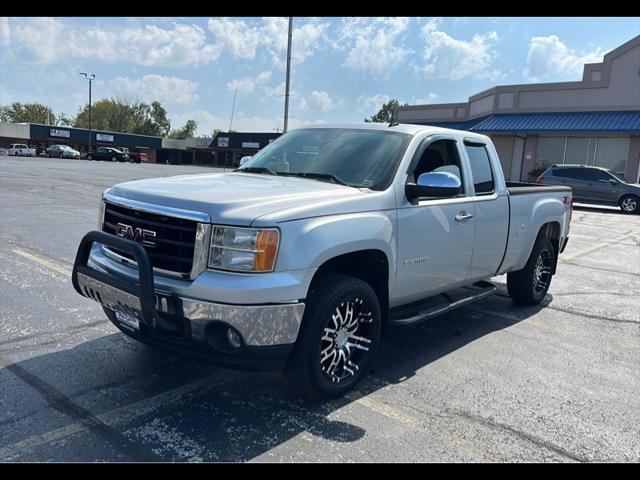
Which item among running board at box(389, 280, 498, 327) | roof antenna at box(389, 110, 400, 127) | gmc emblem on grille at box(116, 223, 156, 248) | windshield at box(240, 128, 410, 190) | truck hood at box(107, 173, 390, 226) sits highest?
roof antenna at box(389, 110, 400, 127)

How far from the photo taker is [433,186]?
4113 mm

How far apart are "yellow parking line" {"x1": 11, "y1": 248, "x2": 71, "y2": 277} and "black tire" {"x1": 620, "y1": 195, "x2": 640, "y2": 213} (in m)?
20.8

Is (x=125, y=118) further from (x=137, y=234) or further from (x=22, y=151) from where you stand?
(x=137, y=234)

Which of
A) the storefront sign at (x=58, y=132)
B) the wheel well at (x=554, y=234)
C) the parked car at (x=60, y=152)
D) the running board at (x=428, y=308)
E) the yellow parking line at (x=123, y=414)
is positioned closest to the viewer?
the yellow parking line at (x=123, y=414)

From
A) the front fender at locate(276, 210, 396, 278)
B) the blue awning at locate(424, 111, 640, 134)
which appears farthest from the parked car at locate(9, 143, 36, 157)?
the front fender at locate(276, 210, 396, 278)

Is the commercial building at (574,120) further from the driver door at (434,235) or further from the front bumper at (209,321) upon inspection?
the front bumper at (209,321)

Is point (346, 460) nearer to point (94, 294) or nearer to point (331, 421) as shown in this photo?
point (331, 421)

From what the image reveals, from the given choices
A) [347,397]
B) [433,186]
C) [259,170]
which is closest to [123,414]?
[347,397]

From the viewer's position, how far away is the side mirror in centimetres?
412

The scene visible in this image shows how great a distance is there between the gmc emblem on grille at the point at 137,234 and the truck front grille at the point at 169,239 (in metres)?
0.01

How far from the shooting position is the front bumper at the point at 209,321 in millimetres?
3158

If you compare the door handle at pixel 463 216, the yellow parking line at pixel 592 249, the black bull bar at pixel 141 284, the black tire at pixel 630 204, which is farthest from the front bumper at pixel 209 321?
the black tire at pixel 630 204

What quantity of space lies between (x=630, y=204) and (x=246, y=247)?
2174 cm

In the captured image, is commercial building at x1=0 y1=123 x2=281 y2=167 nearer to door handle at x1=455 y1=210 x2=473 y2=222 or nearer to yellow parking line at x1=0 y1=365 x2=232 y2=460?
door handle at x1=455 y1=210 x2=473 y2=222
